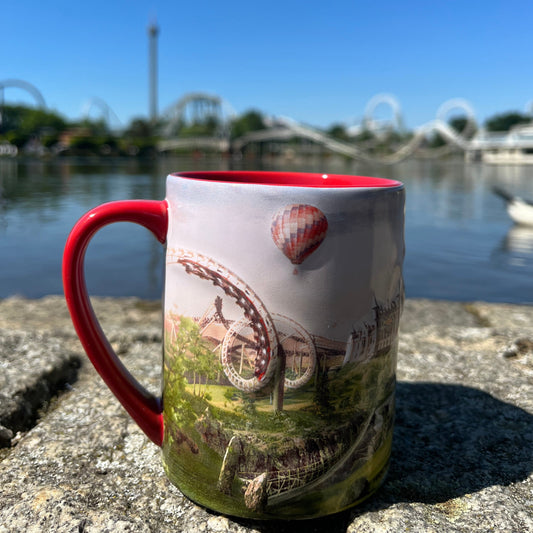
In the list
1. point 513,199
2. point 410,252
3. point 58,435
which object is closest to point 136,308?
point 58,435

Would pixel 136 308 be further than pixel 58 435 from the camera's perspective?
Yes

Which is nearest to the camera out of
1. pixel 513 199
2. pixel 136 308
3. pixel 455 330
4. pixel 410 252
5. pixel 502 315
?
pixel 455 330

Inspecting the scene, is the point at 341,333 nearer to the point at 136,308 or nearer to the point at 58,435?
the point at 58,435

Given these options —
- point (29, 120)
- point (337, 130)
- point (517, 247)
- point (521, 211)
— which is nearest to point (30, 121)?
point (29, 120)

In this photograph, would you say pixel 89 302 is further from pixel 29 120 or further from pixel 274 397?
pixel 29 120

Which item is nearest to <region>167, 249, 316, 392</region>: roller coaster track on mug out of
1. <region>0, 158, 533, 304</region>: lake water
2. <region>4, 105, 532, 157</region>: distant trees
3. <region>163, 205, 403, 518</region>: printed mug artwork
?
<region>163, 205, 403, 518</region>: printed mug artwork

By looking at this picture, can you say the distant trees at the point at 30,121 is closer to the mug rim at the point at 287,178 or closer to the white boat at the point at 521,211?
the white boat at the point at 521,211

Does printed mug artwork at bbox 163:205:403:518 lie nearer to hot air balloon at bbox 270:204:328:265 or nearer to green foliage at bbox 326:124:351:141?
hot air balloon at bbox 270:204:328:265
